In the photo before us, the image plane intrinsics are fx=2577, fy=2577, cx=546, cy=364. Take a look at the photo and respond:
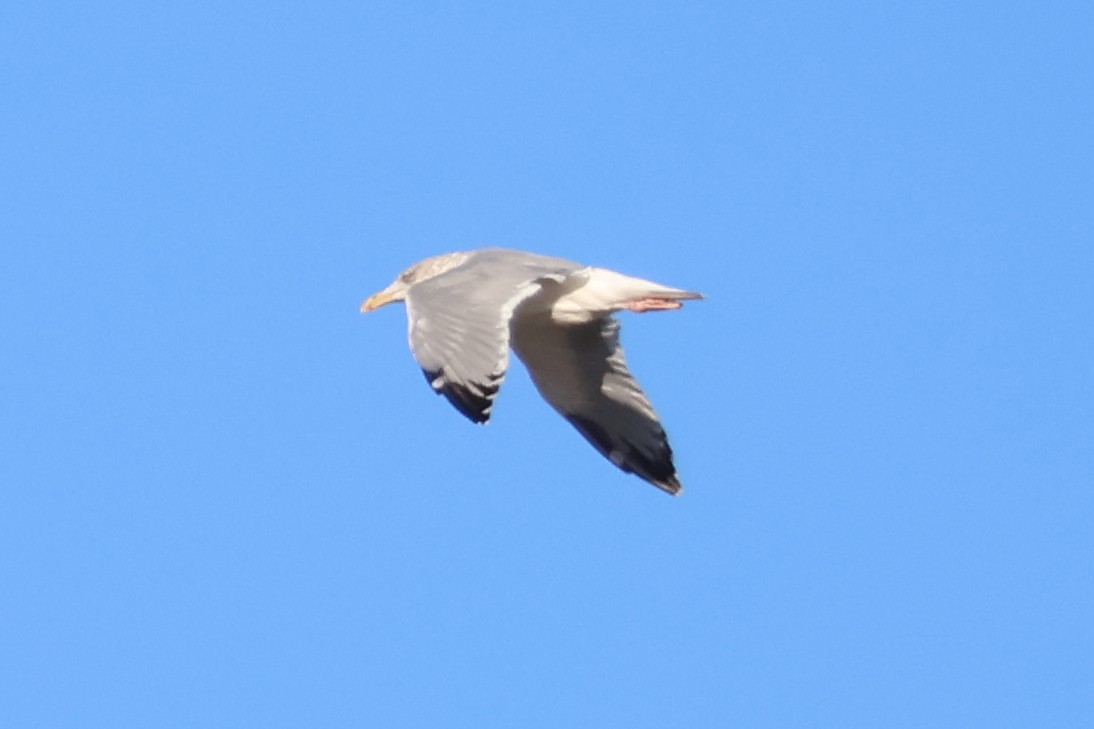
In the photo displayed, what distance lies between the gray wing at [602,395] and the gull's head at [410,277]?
59 cm

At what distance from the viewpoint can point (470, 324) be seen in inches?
497

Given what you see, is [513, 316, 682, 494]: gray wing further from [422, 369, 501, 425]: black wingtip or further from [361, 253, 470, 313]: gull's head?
[422, 369, 501, 425]: black wingtip

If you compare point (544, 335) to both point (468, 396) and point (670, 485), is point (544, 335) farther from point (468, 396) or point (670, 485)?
point (468, 396)


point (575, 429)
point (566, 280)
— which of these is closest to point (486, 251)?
point (566, 280)

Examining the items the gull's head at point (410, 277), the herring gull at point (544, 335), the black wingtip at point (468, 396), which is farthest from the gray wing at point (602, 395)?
the black wingtip at point (468, 396)

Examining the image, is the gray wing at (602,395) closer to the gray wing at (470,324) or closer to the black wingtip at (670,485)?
the black wingtip at (670,485)

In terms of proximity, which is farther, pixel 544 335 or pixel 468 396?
pixel 544 335

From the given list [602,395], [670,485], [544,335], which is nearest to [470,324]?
[544,335]

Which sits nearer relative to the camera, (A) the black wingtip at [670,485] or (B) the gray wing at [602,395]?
(B) the gray wing at [602,395]

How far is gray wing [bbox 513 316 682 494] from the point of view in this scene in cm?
1496

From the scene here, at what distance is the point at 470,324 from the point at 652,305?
193 centimetres

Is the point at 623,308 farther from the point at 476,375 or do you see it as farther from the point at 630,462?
the point at 476,375

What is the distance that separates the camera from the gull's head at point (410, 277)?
48.3 feet

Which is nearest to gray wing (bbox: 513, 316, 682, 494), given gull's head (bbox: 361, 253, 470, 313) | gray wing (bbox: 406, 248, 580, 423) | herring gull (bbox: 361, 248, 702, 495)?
herring gull (bbox: 361, 248, 702, 495)
